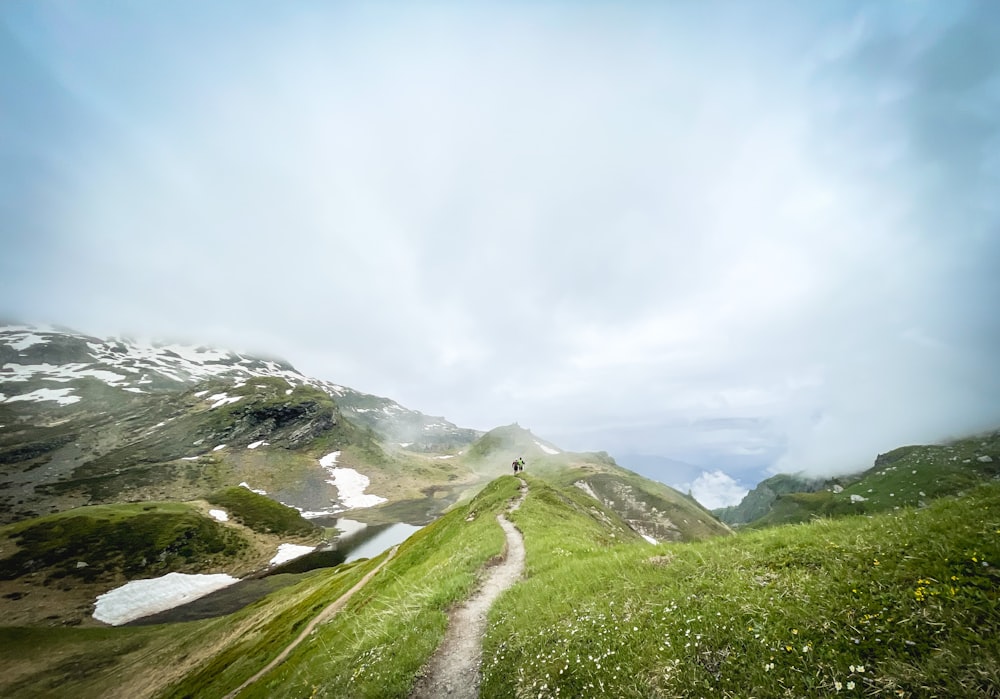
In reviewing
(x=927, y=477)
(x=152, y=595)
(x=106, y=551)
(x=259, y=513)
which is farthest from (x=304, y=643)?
(x=259, y=513)

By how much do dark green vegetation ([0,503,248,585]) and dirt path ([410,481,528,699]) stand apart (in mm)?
150422

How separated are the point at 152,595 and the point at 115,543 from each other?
3428 cm

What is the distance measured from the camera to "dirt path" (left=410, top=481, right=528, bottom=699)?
46.4 feet

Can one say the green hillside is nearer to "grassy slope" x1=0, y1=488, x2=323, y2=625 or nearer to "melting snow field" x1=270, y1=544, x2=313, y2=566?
"grassy slope" x1=0, y1=488, x2=323, y2=625

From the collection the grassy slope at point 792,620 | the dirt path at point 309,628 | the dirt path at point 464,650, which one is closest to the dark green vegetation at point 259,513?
the dirt path at point 309,628

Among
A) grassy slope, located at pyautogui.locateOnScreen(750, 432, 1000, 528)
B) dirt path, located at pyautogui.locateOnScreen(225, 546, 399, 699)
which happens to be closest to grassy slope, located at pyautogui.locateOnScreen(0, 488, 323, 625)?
dirt path, located at pyautogui.locateOnScreen(225, 546, 399, 699)

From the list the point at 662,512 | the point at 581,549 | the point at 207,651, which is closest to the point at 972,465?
the point at 662,512

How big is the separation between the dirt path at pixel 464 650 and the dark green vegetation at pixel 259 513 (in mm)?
174890

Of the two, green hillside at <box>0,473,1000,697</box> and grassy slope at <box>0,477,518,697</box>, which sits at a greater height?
green hillside at <box>0,473,1000,697</box>

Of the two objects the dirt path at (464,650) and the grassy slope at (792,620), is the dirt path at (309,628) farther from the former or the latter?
the grassy slope at (792,620)

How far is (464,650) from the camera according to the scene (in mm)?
16438

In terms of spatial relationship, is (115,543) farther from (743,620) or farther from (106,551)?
(743,620)

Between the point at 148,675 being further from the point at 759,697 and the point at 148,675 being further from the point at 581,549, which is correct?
the point at 759,697

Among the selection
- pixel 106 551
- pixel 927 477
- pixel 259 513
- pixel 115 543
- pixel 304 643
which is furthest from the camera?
pixel 259 513
